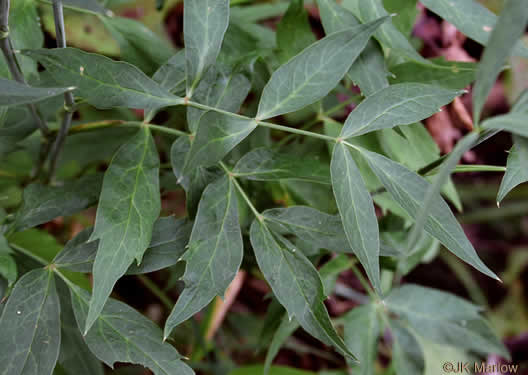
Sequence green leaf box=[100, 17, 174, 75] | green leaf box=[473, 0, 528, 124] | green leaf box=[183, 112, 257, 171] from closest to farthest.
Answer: green leaf box=[473, 0, 528, 124]
green leaf box=[183, 112, 257, 171]
green leaf box=[100, 17, 174, 75]

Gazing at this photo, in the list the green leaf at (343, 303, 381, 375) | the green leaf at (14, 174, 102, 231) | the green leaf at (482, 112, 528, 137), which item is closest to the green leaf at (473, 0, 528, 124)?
the green leaf at (482, 112, 528, 137)

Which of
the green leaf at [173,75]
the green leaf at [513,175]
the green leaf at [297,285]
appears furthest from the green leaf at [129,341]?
the green leaf at [513,175]

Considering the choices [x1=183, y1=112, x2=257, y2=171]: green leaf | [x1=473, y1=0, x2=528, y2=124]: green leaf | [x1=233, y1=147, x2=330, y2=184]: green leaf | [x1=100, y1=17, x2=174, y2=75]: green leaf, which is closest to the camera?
[x1=473, y1=0, x2=528, y2=124]: green leaf

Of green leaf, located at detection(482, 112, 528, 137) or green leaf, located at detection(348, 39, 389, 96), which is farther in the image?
green leaf, located at detection(348, 39, 389, 96)

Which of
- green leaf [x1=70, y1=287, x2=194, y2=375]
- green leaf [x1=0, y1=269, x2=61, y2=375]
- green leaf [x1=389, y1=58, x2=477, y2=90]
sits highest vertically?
green leaf [x1=389, y1=58, x2=477, y2=90]

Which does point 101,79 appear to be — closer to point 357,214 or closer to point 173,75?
point 173,75

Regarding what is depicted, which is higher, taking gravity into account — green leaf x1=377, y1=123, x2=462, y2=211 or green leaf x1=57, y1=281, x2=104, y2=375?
green leaf x1=377, y1=123, x2=462, y2=211

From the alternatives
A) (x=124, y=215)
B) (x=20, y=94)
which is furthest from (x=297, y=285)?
(x=20, y=94)

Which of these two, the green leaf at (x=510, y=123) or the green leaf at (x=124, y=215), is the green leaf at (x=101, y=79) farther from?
the green leaf at (x=510, y=123)

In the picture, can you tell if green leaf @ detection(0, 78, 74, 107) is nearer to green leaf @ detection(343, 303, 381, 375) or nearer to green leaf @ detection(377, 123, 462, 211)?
green leaf @ detection(377, 123, 462, 211)
